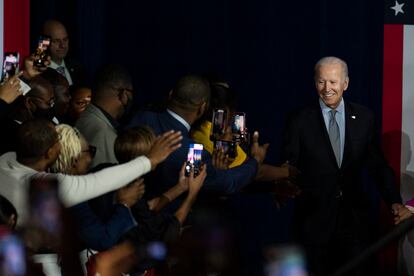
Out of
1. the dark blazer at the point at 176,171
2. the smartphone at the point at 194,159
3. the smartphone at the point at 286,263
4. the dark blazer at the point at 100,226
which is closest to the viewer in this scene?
the smartphone at the point at 286,263

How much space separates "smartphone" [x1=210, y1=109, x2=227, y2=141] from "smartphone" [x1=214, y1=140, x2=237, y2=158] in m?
0.02

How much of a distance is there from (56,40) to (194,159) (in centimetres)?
181

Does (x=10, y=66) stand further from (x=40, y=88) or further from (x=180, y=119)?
(x=180, y=119)

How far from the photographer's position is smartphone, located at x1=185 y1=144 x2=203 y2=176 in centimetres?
369

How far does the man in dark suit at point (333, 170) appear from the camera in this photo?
15.0ft

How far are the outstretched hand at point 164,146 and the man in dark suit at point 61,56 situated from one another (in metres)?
1.78

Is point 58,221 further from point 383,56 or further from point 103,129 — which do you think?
point 383,56

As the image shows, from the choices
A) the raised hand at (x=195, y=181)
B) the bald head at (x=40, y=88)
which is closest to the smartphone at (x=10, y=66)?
the bald head at (x=40, y=88)

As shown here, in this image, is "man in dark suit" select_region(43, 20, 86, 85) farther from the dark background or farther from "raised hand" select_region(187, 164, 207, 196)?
"raised hand" select_region(187, 164, 207, 196)

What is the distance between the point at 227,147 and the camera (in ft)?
13.1

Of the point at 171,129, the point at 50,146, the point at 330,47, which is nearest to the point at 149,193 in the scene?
the point at 171,129

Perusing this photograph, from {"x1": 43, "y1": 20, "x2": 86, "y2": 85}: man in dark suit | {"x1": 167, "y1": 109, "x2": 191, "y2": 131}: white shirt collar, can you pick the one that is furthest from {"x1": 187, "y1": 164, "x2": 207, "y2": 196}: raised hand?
{"x1": 43, "y1": 20, "x2": 86, "y2": 85}: man in dark suit

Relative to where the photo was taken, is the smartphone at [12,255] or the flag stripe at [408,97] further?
the flag stripe at [408,97]

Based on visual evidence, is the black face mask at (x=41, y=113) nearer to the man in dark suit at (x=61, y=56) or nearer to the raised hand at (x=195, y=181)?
the raised hand at (x=195, y=181)
